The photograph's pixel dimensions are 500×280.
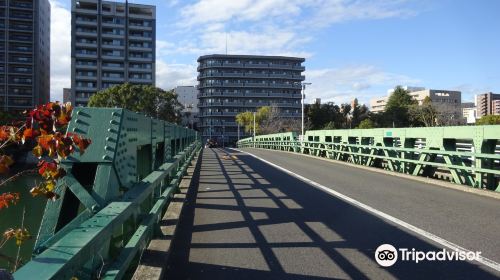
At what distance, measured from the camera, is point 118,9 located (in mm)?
118250

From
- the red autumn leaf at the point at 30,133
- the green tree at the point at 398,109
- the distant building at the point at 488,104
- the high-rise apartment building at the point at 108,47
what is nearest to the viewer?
the red autumn leaf at the point at 30,133

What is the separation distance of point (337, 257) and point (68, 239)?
371 centimetres

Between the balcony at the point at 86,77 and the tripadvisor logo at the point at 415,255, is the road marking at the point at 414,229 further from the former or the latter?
the balcony at the point at 86,77

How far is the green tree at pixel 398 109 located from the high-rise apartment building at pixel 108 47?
66336mm

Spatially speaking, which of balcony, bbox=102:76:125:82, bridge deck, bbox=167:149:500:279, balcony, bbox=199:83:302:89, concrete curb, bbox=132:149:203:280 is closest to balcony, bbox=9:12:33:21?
balcony, bbox=102:76:125:82

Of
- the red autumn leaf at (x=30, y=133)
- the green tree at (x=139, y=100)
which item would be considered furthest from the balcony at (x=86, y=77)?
the red autumn leaf at (x=30, y=133)

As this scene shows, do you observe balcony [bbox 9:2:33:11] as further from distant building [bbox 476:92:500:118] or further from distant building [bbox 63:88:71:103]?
distant building [bbox 476:92:500:118]

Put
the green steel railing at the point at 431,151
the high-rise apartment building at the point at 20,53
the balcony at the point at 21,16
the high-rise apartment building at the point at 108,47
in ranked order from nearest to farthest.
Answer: the green steel railing at the point at 431,151, the high-rise apartment building at the point at 20,53, the balcony at the point at 21,16, the high-rise apartment building at the point at 108,47

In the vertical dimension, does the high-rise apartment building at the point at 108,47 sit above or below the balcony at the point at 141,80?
above

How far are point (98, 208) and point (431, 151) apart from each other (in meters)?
11.9

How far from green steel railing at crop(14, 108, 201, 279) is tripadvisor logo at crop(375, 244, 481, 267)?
114 inches

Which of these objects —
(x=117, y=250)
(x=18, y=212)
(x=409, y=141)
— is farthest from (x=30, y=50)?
(x=117, y=250)

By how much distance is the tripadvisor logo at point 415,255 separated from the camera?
564 cm

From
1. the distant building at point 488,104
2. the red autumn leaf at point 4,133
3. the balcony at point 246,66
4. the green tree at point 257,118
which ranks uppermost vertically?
the balcony at point 246,66
